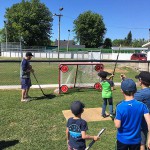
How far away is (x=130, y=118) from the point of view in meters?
3.43

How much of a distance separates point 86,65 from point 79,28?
76763 mm

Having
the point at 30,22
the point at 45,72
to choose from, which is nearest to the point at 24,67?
the point at 45,72

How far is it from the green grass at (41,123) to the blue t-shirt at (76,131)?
64.3 inches

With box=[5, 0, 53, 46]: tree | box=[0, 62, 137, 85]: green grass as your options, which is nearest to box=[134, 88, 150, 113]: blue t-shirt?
box=[0, 62, 137, 85]: green grass

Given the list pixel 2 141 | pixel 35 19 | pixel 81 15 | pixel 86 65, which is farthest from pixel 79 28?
pixel 2 141

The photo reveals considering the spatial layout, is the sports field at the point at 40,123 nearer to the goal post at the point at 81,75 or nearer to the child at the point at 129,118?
the goal post at the point at 81,75

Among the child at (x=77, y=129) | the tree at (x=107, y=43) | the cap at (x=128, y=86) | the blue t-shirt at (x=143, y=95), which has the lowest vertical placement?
the child at (x=77, y=129)

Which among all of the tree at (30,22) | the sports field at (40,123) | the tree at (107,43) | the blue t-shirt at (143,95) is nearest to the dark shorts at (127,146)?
the blue t-shirt at (143,95)

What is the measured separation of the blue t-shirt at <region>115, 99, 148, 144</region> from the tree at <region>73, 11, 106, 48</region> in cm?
8212

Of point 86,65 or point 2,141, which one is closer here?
point 2,141

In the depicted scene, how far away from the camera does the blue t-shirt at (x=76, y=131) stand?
11.8ft

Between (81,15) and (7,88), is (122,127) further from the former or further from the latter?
(81,15)

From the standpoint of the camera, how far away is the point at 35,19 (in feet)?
241

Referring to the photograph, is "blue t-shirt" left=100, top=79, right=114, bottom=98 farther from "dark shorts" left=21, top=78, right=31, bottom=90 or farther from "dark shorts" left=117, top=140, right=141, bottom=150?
"dark shorts" left=117, top=140, right=141, bottom=150
